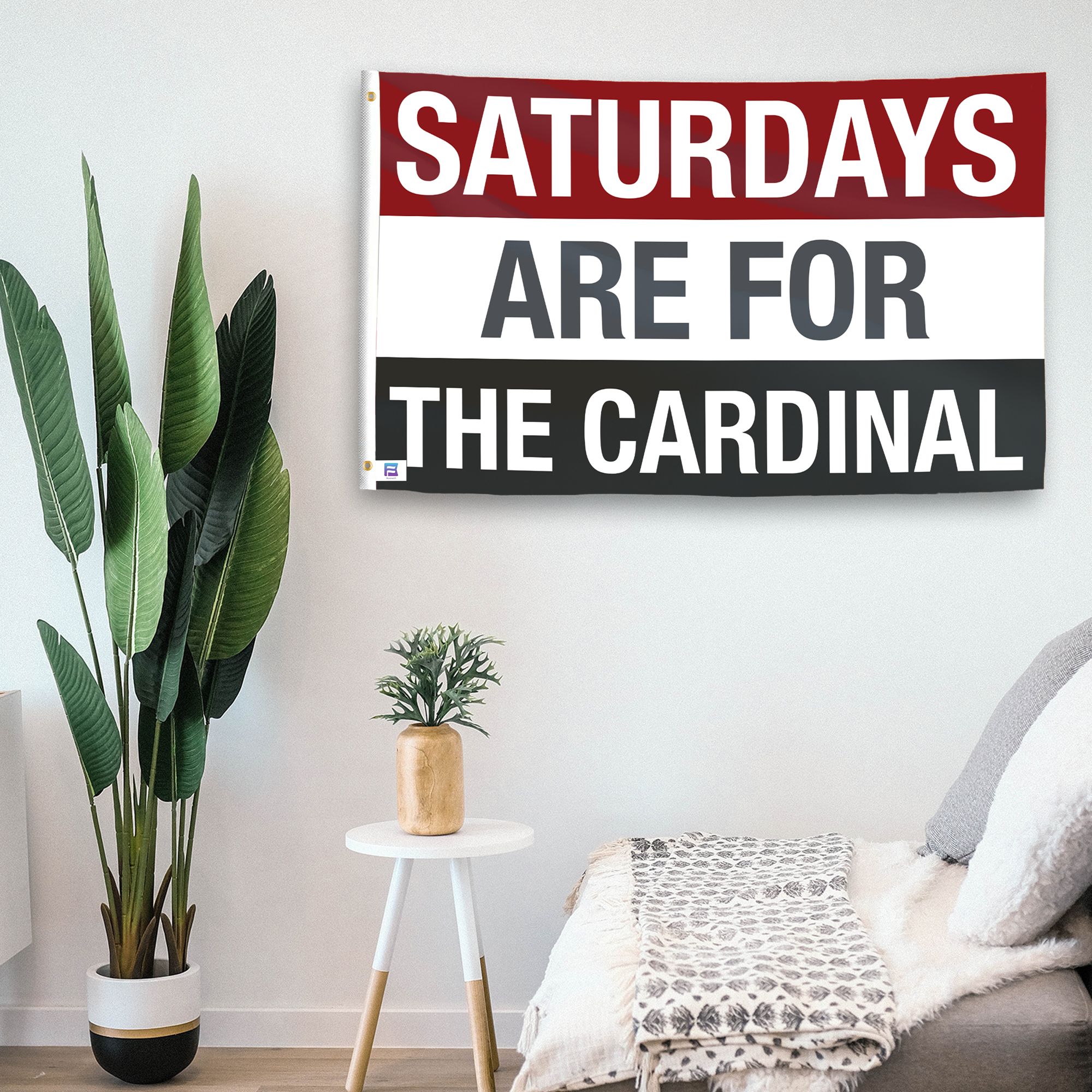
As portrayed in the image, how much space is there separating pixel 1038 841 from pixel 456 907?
96 cm

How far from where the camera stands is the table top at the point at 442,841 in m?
1.77

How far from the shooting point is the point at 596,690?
2.26 m

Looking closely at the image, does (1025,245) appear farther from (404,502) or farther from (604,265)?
(404,502)

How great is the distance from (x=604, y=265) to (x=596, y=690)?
87 centimetres

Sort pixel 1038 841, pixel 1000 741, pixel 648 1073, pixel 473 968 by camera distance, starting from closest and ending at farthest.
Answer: pixel 648 1073, pixel 1038 841, pixel 1000 741, pixel 473 968

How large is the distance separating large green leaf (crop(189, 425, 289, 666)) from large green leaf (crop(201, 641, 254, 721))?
43 mm

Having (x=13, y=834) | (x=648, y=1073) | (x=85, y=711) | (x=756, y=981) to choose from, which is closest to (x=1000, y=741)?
(x=756, y=981)

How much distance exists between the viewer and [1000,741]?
1.75m

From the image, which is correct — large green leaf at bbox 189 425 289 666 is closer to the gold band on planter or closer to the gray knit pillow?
the gold band on planter

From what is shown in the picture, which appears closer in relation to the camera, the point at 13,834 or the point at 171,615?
the point at 171,615

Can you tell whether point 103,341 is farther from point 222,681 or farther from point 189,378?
point 222,681

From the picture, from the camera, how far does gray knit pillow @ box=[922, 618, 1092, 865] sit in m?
1.70

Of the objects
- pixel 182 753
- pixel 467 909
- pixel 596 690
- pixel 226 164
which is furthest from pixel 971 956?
pixel 226 164

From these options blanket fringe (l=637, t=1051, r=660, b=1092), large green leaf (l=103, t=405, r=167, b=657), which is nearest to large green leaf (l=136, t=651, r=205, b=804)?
large green leaf (l=103, t=405, r=167, b=657)
